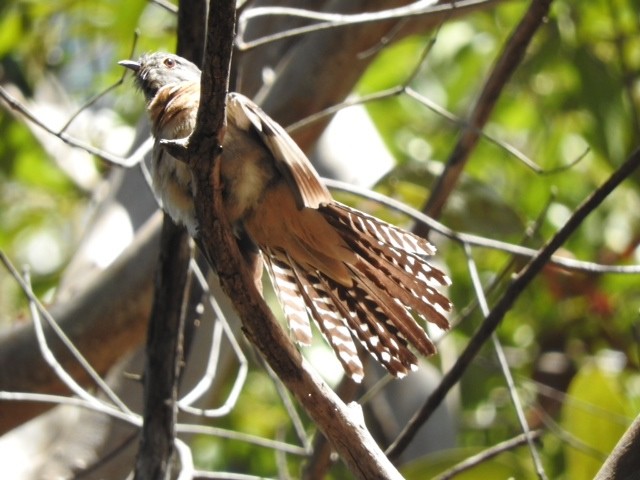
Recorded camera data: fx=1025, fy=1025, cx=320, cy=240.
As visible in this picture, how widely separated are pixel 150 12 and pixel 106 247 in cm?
236

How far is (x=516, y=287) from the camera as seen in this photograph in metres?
2.55

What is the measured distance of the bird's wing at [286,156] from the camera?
2357mm

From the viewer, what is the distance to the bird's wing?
92.8 inches

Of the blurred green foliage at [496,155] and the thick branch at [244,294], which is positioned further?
the blurred green foliage at [496,155]

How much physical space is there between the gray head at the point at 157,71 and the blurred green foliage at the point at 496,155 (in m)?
1.00

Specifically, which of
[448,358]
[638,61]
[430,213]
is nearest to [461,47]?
[638,61]

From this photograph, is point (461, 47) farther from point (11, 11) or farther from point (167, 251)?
point (167, 251)

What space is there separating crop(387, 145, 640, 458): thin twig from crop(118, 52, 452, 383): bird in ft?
0.35

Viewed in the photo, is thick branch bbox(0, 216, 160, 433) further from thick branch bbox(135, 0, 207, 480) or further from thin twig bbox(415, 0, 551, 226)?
thin twig bbox(415, 0, 551, 226)

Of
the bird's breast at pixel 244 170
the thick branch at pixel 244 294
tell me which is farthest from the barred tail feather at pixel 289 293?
the thick branch at pixel 244 294

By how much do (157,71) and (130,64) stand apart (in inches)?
3.5

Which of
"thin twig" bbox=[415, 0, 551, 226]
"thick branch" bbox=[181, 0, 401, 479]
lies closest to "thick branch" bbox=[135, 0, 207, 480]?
"thick branch" bbox=[181, 0, 401, 479]

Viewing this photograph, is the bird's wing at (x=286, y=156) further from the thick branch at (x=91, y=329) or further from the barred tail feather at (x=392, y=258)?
the thick branch at (x=91, y=329)

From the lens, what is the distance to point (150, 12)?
19.9 ft
